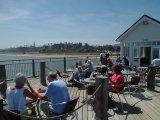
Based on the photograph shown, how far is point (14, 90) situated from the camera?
15.5ft

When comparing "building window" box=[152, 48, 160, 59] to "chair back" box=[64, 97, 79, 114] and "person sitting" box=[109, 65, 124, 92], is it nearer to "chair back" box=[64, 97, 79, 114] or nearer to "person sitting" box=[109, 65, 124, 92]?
"person sitting" box=[109, 65, 124, 92]

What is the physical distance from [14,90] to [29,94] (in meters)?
0.28

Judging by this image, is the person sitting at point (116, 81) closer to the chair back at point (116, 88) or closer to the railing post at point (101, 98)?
the chair back at point (116, 88)

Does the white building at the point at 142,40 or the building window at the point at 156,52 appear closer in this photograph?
the building window at the point at 156,52

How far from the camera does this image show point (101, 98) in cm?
567

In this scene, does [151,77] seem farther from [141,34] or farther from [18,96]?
[141,34]

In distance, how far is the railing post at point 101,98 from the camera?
18.3ft

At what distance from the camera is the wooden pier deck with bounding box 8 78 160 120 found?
6.62 m

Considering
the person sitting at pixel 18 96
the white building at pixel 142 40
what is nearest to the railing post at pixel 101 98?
the person sitting at pixel 18 96

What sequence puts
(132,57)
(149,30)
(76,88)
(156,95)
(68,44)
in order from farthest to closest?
(68,44)
(132,57)
(149,30)
(76,88)
(156,95)

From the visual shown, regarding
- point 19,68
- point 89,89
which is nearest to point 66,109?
point 89,89

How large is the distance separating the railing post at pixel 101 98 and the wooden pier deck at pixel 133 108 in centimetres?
73

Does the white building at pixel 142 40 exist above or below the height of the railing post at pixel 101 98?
above

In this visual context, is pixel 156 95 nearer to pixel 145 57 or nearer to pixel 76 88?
pixel 76 88
